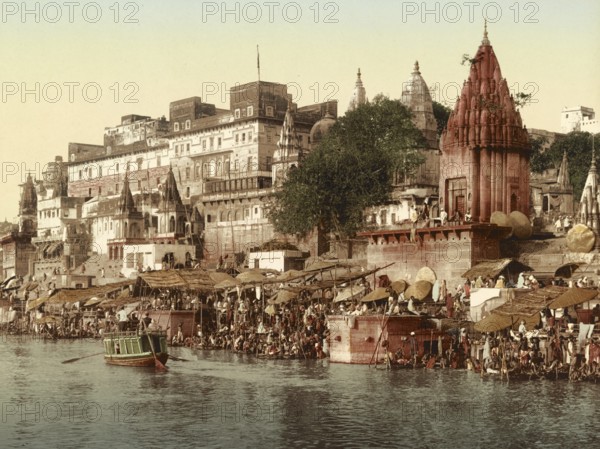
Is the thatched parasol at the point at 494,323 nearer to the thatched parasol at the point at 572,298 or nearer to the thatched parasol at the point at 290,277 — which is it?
the thatched parasol at the point at 572,298

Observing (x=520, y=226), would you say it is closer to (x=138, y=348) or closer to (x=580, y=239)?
(x=580, y=239)

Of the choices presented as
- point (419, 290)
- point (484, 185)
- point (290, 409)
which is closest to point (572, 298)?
point (290, 409)

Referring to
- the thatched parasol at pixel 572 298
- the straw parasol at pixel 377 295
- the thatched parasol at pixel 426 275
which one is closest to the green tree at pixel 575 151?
the thatched parasol at pixel 426 275

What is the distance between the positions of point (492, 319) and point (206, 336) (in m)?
18.3

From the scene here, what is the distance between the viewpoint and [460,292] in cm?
4181

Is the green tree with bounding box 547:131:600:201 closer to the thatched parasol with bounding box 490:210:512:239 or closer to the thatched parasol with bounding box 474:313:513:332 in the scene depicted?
the thatched parasol with bounding box 490:210:512:239

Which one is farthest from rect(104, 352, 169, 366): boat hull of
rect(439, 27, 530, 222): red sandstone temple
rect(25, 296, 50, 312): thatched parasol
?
rect(25, 296, 50, 312): thatched parasol

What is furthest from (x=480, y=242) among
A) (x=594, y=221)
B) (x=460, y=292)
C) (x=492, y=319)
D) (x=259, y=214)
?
(x=259, y=214)

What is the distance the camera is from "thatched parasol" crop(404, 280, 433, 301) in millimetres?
44031

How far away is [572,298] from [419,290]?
11631 mm

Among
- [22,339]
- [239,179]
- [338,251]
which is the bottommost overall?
[22,339]

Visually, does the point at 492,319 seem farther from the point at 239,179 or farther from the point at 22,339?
the point at 239,179

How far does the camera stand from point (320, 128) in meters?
86.2

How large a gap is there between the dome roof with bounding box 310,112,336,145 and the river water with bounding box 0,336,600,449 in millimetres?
46857
